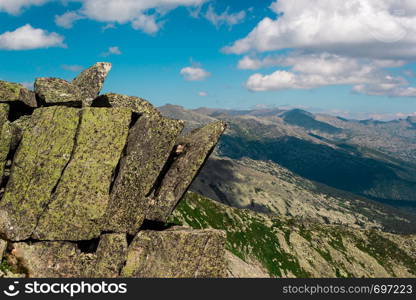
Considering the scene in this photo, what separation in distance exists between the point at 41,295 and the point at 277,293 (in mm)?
15308

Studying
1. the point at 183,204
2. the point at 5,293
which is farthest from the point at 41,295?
the point at 183,204

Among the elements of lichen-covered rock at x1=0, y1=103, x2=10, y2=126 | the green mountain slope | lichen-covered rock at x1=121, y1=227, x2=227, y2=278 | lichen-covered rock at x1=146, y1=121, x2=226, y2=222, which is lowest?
the green mountain slope

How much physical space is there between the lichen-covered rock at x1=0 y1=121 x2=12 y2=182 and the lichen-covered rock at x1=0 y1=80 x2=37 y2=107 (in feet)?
10.7

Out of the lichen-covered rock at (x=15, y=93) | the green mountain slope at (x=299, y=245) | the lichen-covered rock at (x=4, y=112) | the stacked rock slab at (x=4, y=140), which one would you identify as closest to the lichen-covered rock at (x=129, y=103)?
the lichen-covered rock at (x=15, y=93)

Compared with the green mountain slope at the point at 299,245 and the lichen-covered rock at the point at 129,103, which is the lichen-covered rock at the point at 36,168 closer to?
the lichen-covered rock at the point at 129,103

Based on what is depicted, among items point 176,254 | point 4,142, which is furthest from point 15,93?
point 176,254

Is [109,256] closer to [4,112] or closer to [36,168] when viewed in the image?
[36,168]

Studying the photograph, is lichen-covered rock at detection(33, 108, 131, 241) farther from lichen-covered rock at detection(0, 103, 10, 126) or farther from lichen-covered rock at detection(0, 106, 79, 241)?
lichen-covered rock at detection(0, 103, 10, 126)

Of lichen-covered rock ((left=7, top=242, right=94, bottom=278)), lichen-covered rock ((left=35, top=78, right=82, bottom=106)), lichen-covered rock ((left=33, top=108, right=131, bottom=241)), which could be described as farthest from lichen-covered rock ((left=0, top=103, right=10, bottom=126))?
lichen-covered rock ((left=7, top=242, right=94, bottom=278))

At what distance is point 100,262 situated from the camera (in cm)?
2766

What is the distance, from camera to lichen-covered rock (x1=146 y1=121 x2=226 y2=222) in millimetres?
32094

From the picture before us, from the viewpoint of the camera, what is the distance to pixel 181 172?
33812 millimetres

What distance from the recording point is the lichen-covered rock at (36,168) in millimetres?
27281

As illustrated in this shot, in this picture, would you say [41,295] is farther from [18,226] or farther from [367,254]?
[367,254]
